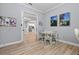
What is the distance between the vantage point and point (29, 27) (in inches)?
77.5

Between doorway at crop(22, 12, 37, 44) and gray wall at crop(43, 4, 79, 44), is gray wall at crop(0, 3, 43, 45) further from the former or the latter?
gray wall at crop(43, 4, 79, 44)

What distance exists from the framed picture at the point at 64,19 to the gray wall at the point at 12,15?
1.57 feet

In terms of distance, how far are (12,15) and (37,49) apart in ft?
3.16

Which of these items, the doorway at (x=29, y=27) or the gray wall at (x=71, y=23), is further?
the doorway at (x=29, y=27)

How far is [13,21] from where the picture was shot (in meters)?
1.93

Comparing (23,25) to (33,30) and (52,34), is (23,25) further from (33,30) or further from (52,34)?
(52,34)

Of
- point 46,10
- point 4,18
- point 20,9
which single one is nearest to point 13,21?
point 4,18

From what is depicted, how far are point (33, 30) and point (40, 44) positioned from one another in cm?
38

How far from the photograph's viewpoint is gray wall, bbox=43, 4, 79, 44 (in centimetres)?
185

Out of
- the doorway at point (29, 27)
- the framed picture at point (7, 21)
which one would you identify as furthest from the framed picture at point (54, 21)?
the framed picture at point (7, 21)

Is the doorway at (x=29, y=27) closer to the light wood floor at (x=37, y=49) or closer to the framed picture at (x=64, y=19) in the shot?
the light wood floor at (x=37, y=49)

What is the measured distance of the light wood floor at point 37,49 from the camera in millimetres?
1796

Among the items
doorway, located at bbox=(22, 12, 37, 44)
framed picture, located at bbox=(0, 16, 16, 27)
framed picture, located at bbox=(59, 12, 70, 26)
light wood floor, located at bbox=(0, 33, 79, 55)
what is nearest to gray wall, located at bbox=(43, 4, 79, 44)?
framed picture, located at bbox=(59, 12, 70, 26)

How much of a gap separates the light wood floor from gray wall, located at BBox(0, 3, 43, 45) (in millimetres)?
173
